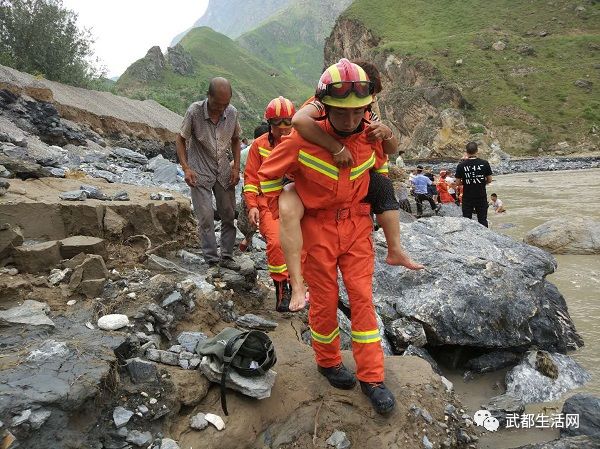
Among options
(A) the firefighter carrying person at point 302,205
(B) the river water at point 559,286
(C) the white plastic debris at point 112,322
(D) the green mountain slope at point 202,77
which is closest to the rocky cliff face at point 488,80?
(B) the river water at point 559,286

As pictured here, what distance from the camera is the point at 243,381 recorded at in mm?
2592

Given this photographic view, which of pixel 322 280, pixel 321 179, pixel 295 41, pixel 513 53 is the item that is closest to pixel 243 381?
pixel 322 280

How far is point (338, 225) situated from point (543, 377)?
8.29ft

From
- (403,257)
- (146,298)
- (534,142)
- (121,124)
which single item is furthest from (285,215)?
(534,142)

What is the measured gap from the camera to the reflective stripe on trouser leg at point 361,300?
262 cm

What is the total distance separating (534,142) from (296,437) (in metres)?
42.1

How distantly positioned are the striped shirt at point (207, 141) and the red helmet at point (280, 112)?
1.90 ft

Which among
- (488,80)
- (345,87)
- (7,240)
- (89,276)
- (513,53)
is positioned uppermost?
(513,53)

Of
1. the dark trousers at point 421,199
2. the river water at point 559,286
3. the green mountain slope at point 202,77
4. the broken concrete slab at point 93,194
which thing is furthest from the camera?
the green mountain slope at point 202,77

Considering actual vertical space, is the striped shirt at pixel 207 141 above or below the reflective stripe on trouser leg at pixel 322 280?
above

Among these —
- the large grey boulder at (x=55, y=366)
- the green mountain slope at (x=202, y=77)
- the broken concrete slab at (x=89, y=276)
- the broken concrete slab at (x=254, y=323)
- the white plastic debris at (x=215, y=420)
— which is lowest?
the white plastic debris at (x=215, y=420)

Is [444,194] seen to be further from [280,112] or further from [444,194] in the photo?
[280,112]

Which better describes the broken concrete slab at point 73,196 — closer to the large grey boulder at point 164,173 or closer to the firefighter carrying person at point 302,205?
the firefighter carrying person at point 302,205

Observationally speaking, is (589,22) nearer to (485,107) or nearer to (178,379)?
(485,107)
